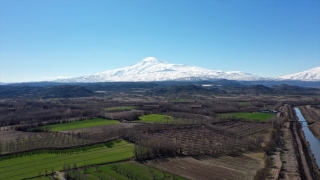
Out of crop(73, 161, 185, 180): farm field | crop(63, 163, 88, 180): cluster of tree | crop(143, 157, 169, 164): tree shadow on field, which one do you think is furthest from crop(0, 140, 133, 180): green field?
crop(143, 157, 169, 164): tree shadow on field

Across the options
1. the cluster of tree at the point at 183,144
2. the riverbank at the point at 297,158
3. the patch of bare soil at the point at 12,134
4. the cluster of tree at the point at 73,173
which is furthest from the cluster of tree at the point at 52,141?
the riverbank at the point at 297,158

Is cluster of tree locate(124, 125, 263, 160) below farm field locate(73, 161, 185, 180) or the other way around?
the other way around

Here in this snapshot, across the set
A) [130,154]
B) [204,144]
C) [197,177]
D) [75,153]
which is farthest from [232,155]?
[75,153]

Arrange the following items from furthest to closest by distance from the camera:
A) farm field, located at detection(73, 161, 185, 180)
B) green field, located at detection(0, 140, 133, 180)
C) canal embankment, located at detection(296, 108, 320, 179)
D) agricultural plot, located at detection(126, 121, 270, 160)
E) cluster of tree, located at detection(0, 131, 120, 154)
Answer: cluster of tree, located at detection(0, 131, 120, 154)
agricultural plot, located at detection(126, 121, 270, 160)
canal embankment, located at detection(296, 108, 320, 179)
green field, located at detection(0, 140, 133, 180)
farm field, located at detection(73, 161, 185, 180)

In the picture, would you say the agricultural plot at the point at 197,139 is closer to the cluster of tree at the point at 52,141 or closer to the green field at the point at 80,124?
the cluster of tree at the point at 52,141

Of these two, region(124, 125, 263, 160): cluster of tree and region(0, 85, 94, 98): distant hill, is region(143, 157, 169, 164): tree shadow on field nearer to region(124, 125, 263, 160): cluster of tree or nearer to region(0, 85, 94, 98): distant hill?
region(124, 125, 263, 160): cluster of tree

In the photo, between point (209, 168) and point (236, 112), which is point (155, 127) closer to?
point (209, 168)
